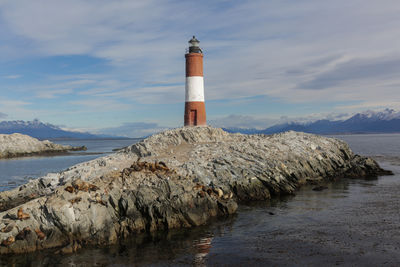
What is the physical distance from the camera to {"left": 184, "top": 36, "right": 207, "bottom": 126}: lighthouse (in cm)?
3972

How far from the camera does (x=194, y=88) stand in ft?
131

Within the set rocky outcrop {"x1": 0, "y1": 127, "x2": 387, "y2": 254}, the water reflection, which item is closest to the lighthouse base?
rocky outcrop {"x1": 0, "y1": 127, "x2": 387, "y2": 254}

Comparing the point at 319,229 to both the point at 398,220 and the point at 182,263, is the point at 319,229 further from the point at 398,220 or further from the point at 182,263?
the point at 182,263

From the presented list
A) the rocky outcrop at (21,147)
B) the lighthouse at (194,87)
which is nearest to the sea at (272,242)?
the lighthouse at (194,87)

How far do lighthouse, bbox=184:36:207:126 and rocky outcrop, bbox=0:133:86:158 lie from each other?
5692cm

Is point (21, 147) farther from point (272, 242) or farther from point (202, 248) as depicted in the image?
point (272, 242)

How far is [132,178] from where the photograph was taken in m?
21.6

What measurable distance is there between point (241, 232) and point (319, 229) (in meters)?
4.17

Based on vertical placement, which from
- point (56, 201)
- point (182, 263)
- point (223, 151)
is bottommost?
point (182, 263)

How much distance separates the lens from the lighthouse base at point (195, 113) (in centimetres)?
4034

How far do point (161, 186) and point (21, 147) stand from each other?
3043 inches

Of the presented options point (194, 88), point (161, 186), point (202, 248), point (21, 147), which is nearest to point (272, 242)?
point (202, 248)

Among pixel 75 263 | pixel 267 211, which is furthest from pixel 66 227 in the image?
pixel 267 211

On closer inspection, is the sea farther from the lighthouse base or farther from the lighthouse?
the lighthouse
